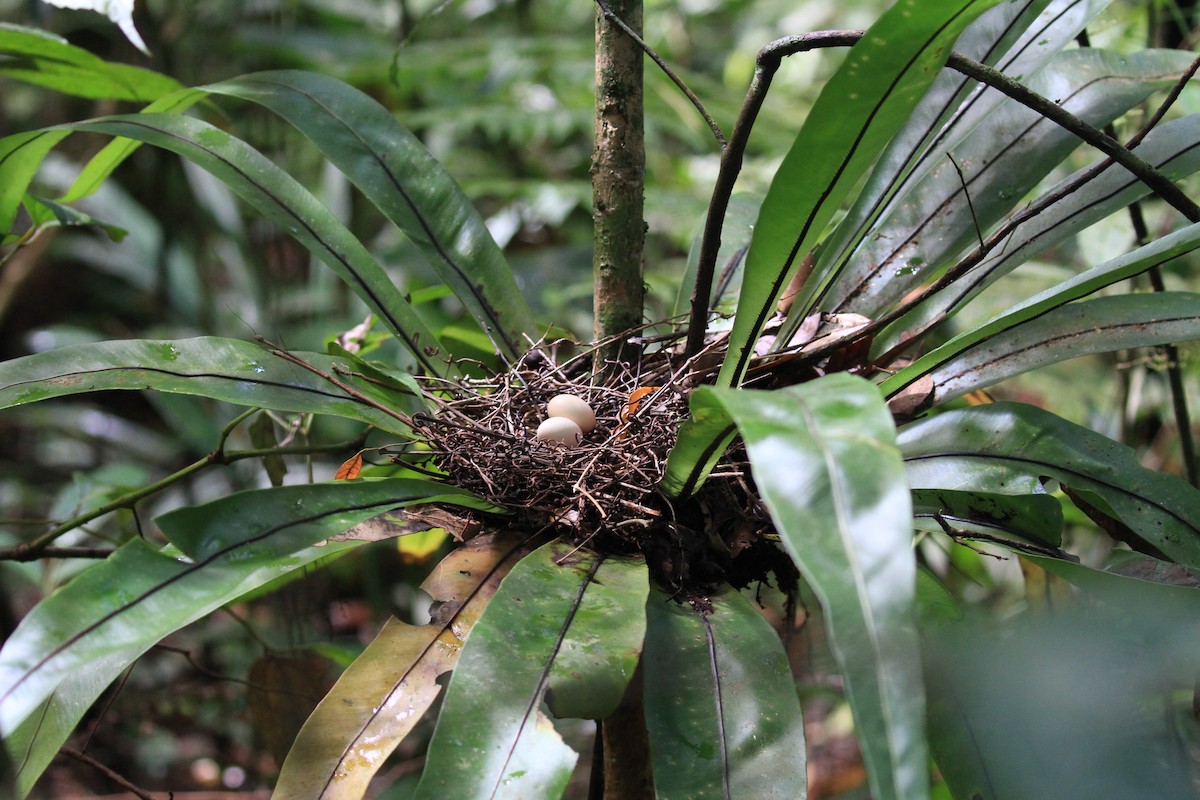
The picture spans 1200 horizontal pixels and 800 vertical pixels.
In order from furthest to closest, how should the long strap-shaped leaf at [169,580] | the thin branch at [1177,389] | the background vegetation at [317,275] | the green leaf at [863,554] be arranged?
the background vegetation at [317,275] < the thin branch at [1177,389] < the long strap-shaped leaf at [169,580] < the green leaf at [863,554]

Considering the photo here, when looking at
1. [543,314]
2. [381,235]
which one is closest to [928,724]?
[543,314]

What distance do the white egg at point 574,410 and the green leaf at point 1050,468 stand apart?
0.27 metres

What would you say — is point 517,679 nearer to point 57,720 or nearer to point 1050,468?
point 57,720

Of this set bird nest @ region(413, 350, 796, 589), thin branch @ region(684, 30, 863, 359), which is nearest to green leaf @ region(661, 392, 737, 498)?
bird nest @ region(413, 350, 796, 589)

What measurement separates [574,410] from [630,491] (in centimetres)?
11

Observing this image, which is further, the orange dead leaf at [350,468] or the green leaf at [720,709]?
the orange dead leaf at [350,468]

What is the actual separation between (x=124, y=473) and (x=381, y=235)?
5.23 feet

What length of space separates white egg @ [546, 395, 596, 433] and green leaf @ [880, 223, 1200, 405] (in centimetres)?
25

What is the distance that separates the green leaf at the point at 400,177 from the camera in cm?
77

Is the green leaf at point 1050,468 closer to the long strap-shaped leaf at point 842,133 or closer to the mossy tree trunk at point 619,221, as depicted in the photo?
the long strap-shaped leaf at point 842,133

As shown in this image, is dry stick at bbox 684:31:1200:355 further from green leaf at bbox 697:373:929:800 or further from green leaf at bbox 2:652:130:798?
green leaf at bbox 2:652:130:798

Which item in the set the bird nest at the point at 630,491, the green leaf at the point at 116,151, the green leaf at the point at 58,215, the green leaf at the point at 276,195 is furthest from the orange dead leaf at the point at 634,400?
the green leaf at the point at 58,215

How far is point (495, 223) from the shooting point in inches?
→ 96.8

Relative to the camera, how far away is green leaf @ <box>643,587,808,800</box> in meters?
0.48
